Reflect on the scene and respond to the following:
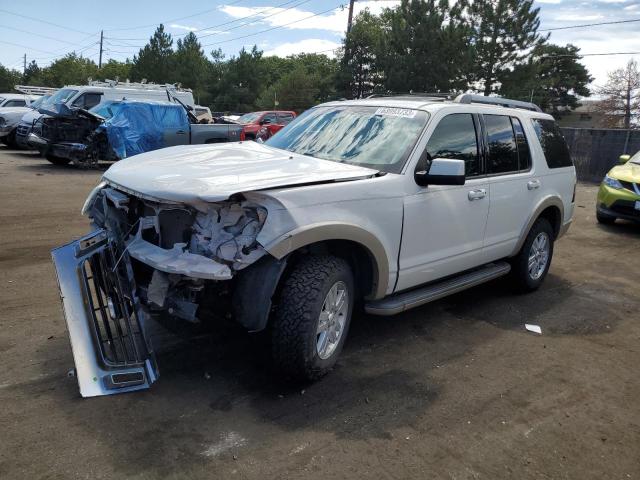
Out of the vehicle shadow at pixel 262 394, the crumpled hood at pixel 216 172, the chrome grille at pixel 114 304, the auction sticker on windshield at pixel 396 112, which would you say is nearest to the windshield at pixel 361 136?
the auction sticker on windshield at pixel 396 112

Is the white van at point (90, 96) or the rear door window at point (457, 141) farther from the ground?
the white van at point (90, 96)

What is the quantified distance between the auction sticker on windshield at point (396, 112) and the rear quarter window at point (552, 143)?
Answer: 195 cm

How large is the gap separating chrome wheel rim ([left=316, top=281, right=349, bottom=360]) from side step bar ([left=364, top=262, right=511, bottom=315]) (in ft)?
1.01

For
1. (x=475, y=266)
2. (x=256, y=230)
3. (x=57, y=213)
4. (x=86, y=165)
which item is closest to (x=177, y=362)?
(x=256, y=230)

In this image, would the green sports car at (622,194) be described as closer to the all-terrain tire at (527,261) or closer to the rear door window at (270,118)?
the all-terrain tire at (527,261)

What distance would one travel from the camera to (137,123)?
14688mm

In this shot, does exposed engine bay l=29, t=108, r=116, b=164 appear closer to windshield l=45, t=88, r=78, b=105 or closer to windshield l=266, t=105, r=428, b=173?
windshield l=45, t=88, r=78, b=105

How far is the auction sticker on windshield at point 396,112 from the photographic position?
4512mm

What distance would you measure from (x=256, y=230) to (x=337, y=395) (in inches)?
49.1

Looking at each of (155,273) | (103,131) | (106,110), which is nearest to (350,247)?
(155,273)

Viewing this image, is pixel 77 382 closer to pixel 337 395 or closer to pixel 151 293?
pixel 151 293

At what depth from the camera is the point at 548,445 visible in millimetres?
3242

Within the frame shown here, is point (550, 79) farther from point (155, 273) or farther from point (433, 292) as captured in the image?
point (155, 273)

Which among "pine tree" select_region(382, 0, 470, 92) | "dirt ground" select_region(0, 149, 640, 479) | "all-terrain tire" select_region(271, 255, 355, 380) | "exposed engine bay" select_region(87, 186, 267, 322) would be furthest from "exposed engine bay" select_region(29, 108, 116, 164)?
"pine tree" select_region(382, 0, 470, 92)
